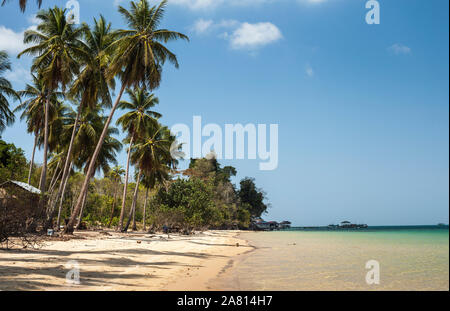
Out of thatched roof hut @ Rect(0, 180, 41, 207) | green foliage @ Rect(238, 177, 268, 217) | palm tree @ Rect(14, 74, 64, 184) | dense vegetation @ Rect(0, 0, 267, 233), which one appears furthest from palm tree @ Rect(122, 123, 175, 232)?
green foliage @ Rect(238, 177, 268, 217)

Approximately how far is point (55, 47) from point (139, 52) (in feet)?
18.4

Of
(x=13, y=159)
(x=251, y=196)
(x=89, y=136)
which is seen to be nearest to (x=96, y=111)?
(x=89, y=136)

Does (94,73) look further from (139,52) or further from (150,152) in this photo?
(150,152)

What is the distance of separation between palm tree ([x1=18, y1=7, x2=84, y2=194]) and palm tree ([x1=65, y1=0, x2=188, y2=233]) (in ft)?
8.44

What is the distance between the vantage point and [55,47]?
21.2m

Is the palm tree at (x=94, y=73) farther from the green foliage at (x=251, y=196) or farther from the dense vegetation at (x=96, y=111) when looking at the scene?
the green foliage at (x=251, y=196)

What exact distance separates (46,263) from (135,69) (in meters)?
14.4

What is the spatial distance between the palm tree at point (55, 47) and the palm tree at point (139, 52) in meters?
2.57

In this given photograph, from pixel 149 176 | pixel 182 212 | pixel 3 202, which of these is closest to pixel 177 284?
pixel 3 202

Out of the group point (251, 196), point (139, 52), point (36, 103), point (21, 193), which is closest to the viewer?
point (21, 193)

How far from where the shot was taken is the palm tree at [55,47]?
2111 centimetres

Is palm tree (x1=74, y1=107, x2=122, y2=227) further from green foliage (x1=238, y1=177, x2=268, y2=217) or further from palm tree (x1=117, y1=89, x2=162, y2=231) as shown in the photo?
green foliage (x1=238, y1=177, x2=268, y2=217)

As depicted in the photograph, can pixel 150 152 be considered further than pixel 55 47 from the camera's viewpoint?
Yes

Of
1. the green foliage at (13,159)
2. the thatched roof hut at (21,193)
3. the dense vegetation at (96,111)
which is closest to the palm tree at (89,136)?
the dense vegetation at (96,111)
